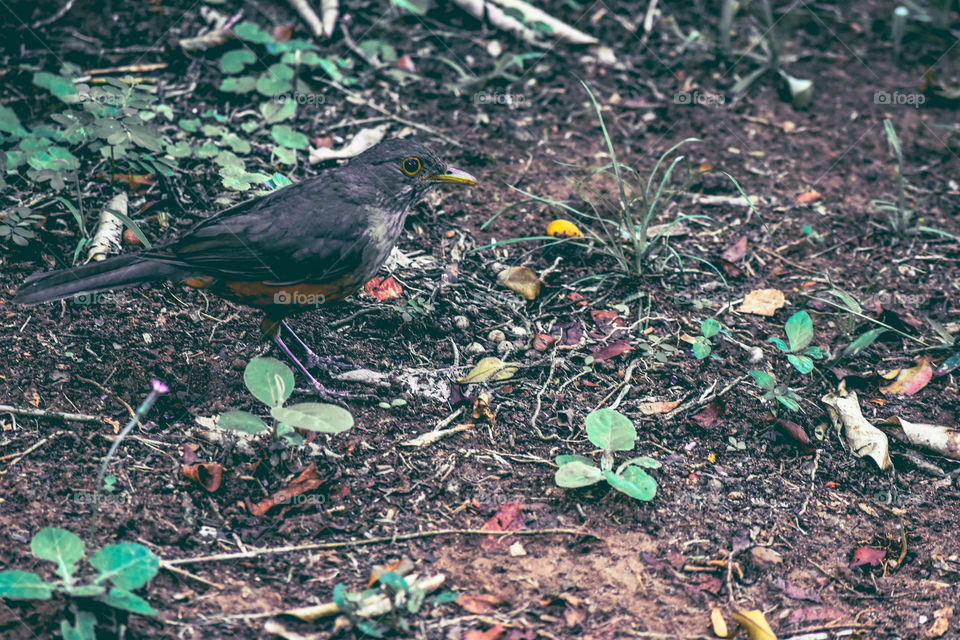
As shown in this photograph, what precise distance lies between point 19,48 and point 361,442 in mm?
4037

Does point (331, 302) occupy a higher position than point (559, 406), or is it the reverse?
point (331, 302)

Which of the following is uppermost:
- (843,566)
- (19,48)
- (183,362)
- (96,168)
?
(19,48)

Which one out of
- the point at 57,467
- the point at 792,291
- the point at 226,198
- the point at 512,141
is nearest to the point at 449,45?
the point at 512,141

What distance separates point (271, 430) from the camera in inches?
142

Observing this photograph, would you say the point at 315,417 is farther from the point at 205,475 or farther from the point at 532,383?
the point at 532,383

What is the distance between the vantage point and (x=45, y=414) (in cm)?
371

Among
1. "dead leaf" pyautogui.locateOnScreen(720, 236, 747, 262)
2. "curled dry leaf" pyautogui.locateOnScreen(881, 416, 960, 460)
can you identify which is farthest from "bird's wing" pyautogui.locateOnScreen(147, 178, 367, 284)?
"curled dry leaf" pyautogui.locateOnScreen(881, 416, 960, 460)

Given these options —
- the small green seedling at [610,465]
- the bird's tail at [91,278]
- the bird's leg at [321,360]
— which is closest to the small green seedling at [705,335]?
the small green seedling at [610,465]

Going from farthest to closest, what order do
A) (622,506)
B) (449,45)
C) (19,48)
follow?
(449,45) → (19,48) → (622,506)

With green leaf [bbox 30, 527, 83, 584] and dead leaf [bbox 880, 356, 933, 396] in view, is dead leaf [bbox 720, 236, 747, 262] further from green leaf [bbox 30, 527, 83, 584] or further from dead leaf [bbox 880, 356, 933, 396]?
green leaf [bbox 30, 527, 83, 584]

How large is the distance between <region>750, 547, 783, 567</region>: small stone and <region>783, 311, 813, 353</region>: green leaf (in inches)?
45.8

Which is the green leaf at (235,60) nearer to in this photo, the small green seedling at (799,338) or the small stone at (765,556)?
the small green seedling at (799,338)

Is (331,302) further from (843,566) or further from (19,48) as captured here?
(19,48)

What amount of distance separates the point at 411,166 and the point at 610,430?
1794 mm
